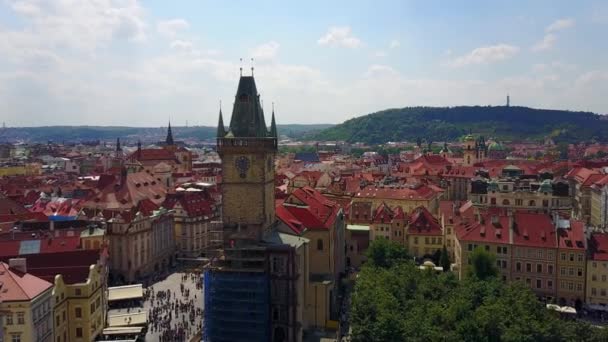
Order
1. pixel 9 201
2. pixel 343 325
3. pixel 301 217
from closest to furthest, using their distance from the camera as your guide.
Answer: pixel 343 325 → pixel 301 217 → pixel 9 201

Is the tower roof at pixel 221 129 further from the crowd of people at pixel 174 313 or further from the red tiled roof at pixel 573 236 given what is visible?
the red tiled roof at pixel 573 236

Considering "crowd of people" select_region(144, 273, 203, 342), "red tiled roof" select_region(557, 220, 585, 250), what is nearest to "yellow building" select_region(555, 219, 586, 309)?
"red tiled roof" select_region(557, 220, 585, 250)

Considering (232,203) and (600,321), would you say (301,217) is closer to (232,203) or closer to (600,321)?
(232,203)

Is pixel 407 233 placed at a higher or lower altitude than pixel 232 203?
lower

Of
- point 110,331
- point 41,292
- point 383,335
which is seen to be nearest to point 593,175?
point 383,335

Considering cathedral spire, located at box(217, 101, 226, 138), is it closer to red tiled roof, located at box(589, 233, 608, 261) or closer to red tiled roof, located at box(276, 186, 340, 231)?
red tiled roof, located at box(276, 186, 340, 231)

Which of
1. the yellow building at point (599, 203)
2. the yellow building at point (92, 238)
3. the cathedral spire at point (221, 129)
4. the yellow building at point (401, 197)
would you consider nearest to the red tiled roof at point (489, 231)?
the yellow building at point (401, 197)
